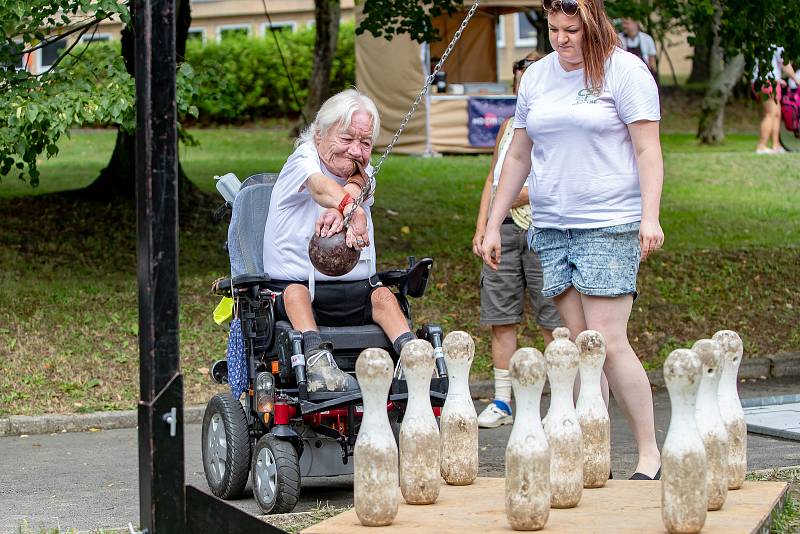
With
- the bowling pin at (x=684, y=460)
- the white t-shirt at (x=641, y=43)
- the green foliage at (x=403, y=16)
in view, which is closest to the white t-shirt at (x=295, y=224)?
the bowling pin at (x=684, y=460)

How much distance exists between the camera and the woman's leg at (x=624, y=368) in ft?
17.9

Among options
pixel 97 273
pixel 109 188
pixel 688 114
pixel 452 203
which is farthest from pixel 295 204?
pixel 688 114

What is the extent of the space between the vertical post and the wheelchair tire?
1484mm

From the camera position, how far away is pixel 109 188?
14.0 m

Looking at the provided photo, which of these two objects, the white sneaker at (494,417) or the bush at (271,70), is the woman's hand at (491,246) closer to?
the white sneaker at (494,417)

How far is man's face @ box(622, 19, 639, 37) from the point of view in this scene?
16000mm

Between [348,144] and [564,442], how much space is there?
6.55ft

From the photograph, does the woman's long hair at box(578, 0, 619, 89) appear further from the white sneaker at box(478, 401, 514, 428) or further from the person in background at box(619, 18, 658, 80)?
the person in background at box(619, 18, 658, 80)

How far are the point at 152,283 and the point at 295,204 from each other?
180cm

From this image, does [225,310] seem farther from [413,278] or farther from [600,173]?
[600,173]

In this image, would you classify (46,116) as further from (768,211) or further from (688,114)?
(688,114)

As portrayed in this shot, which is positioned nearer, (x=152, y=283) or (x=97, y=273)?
(x=152, y=283)

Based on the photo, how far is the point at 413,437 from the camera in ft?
14.8

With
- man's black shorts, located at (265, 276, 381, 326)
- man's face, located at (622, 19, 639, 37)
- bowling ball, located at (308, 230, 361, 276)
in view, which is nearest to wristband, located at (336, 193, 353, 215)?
bowling ball, located at (308, 230, 361, 276)
